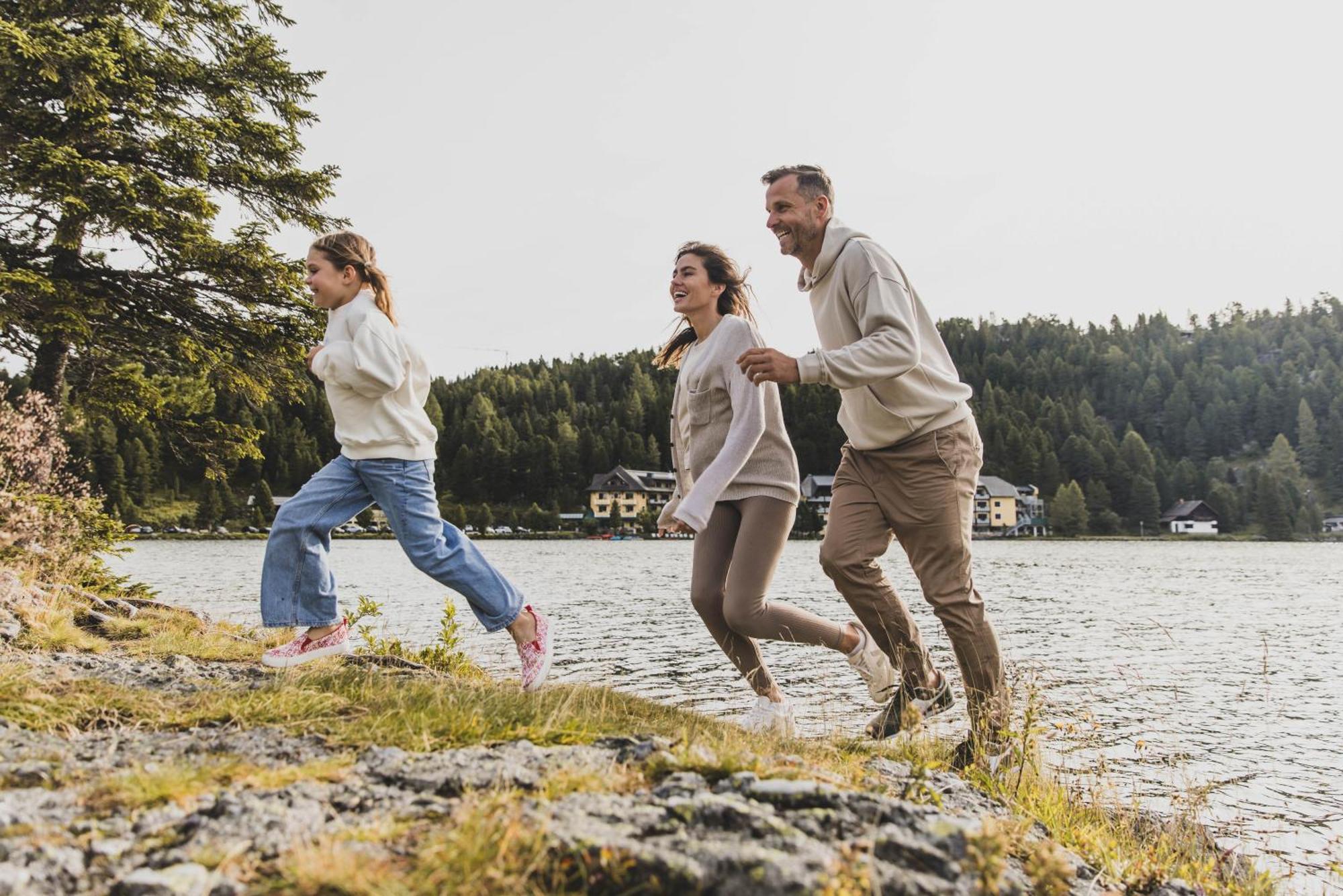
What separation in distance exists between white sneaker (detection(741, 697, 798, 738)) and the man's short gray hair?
8.70 feet

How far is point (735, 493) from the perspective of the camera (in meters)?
4.75

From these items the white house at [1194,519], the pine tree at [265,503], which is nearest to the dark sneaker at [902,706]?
the pine tree at [265,503]

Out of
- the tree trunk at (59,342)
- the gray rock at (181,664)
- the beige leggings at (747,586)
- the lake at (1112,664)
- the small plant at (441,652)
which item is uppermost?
the tree trunk at (59,342)

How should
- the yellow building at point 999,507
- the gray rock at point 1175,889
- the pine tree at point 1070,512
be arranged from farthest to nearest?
the yellow building at point 999,507 → the pine tree at point 1070,512 → the gray rock at point 1175,889

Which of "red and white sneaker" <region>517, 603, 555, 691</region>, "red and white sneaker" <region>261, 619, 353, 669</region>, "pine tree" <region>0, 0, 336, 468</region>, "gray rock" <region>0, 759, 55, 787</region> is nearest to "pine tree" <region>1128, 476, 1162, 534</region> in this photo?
"pine tree" <region>0, 0, 336, 468</region>

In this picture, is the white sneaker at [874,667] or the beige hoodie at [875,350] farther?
the white sneaker at [874,667]

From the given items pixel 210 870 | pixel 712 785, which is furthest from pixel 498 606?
pixel 210 870

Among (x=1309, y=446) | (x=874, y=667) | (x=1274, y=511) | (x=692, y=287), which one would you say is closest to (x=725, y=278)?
(x=692, y=287)

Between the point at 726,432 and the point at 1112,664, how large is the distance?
10.1 meters

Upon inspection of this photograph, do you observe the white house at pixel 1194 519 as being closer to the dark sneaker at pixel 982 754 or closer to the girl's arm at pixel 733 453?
the dark sneaker at pixel 982 754

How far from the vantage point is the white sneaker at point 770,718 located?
4.49m

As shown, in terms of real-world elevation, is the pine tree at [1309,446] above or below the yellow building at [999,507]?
above

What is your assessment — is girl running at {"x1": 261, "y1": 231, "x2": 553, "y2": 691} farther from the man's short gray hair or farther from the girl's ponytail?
the man's short gray hair

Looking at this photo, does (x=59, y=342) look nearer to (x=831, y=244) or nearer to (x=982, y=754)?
(x=831, y=244)
